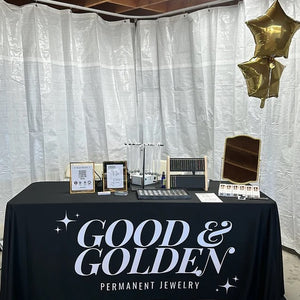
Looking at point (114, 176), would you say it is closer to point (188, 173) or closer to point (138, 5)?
point (188, 173)

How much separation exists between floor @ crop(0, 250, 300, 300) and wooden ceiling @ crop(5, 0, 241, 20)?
91.4 inches

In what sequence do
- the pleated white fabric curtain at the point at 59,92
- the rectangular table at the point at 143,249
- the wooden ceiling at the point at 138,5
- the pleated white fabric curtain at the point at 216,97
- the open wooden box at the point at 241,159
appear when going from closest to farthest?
1. the rectangular table at the point at 143,249
2. the open wooden box at the point at 241,159
3. the pleated white fabric curtain at the point at 216,97
4. the pleated white fabric curtain at the point at 59,92
5. the wooden ceiling at the point at 138,5

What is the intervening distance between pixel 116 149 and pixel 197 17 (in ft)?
5.07

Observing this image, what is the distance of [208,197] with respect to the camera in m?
2.21

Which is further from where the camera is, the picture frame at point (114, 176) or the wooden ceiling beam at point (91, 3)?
the wooden ceiling beam at point (91, 3)

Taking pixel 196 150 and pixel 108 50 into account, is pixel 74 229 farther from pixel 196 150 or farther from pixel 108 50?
pixel 108 50

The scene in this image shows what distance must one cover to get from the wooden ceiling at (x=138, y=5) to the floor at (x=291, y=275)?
7.62 ft

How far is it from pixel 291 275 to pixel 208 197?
1.07 meters

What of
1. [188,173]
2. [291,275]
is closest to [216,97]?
[188,173]

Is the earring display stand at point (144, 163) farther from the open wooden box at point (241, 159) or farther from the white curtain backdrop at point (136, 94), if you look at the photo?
the white curtain backdrop at point (136, 94)

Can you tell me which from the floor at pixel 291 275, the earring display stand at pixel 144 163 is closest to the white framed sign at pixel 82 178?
the earring display stand at pixel 144 163

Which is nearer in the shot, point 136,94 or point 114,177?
point 114,177

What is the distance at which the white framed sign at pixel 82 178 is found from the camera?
2275 millimetres

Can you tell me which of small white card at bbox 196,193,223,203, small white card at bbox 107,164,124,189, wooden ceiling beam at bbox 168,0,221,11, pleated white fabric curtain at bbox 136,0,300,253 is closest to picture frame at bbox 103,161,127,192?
small white card at bbox 107,164,124,189
